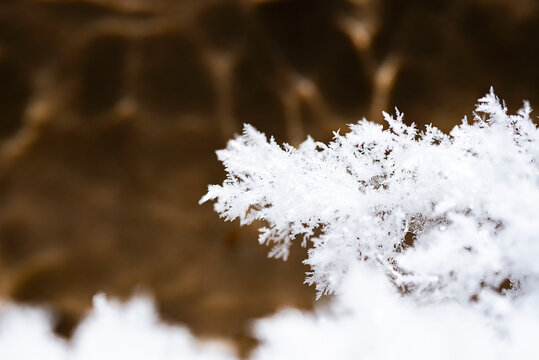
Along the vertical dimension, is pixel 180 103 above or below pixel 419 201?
above

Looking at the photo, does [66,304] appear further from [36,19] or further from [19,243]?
[36,19]

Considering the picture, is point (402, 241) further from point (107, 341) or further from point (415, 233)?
point (107, 341)

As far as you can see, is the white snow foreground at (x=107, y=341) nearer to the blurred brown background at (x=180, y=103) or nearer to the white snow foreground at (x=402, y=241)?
the white snow foreground at (x=402, y=241)

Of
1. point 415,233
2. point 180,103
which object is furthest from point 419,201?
point 180,103

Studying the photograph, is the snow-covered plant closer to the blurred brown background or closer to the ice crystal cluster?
the ice crystal cluster

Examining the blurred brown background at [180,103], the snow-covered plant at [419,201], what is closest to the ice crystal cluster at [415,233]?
the snow-covered plant at [419,201]

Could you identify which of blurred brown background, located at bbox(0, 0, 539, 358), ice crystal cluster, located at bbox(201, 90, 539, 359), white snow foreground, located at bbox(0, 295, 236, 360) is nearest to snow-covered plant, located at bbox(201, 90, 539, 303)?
ice crystal cluster, located at bbox(201, 90, 539, 359)

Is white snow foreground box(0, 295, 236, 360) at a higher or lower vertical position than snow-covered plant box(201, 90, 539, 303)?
lower
